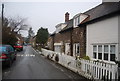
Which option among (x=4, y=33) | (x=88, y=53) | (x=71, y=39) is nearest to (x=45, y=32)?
(x=4, y=33)

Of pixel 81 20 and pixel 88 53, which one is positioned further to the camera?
pixel 81 20

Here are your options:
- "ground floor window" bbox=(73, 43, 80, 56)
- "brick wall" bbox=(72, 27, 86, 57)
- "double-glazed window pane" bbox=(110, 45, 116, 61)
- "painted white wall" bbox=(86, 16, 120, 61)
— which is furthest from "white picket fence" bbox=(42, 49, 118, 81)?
"ground floor window" bbox=(73, 43, 80, 56)

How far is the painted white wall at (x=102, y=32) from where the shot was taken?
973 cm

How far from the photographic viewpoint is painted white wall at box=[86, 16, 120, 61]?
973 cm

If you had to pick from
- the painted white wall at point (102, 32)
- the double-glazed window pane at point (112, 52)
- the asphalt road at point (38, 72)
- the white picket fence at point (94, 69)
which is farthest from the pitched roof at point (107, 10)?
the asphalt road at point (38, 72)

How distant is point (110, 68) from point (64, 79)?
283 cm

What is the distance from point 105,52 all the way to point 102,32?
162 centimetres

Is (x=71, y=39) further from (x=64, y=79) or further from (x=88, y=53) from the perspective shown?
(x=64, y=79)

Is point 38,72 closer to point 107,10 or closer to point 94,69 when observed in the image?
point 94,69

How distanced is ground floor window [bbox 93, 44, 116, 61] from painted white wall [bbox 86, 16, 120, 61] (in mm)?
417

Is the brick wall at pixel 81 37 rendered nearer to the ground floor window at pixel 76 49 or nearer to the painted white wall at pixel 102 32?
the ground floor window at pixel 76 49

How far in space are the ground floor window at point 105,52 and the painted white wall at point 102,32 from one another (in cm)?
42

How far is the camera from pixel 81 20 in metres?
15.7

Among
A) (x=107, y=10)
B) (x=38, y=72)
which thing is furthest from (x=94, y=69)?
(x=107, y=10)
